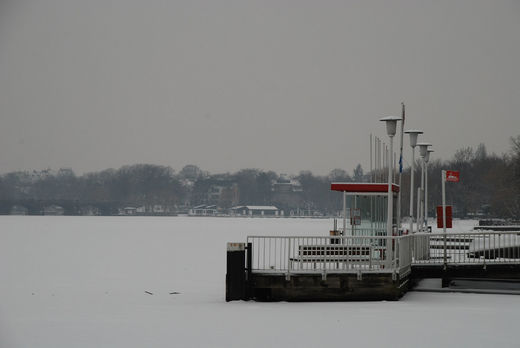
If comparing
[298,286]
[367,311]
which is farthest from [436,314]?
[298,286]

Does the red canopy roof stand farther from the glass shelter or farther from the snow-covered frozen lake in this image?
the snow-covered frozen lake

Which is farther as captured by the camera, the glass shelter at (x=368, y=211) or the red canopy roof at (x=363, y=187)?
the glass shelter at (x=368, y=211)

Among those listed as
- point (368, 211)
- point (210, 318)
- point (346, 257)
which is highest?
point (368, 211)

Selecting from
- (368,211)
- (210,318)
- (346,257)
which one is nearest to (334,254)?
(346,257)

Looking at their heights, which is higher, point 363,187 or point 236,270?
point 363,187

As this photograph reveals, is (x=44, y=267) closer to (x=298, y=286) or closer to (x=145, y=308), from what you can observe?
(x=145, y=308)

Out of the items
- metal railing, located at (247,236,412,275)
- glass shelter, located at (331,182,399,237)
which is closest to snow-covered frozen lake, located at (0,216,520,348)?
metal railing, located at (247,236,412,275)

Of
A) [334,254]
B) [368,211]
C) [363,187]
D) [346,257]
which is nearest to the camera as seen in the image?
[346,257]

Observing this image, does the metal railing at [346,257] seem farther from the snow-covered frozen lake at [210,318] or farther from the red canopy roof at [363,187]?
the red canopy roof at [363,187]

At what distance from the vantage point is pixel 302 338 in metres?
16.9

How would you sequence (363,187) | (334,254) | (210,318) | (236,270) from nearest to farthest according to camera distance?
(210,318) < (236,270) < (334,254) < (363,187)

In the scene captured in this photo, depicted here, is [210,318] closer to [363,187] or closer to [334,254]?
[334,254]

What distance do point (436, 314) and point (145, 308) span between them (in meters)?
7.81

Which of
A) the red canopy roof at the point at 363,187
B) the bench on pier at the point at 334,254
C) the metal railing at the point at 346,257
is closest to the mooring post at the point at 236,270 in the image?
the metal railing at the point at 346,257
